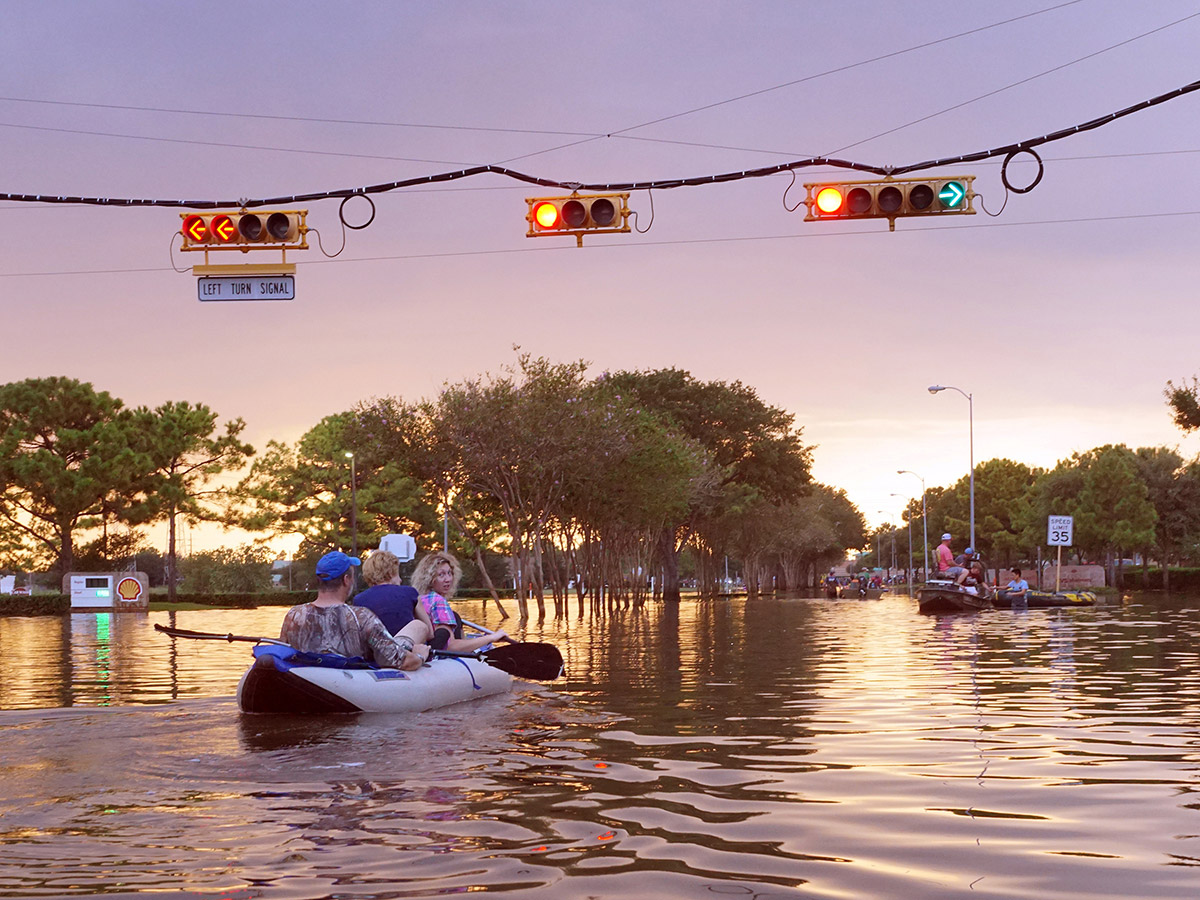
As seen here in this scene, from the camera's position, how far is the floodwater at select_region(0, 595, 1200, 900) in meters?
5.93

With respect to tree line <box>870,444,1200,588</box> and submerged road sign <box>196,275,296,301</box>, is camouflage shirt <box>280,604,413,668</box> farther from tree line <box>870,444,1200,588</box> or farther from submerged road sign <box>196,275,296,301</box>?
tree line <box>870,444,1200,588</box>

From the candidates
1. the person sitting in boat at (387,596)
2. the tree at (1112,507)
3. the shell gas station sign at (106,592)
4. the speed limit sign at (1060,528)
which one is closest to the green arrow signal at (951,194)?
the person sitting in boat at (387,596)

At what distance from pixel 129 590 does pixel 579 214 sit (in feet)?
167

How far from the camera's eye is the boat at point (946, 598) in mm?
39500

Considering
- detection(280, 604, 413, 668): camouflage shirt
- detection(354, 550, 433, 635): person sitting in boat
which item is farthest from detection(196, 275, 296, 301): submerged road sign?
detection(280, 604, 413, 668): camouflage shirt

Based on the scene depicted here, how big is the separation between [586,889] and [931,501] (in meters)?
149

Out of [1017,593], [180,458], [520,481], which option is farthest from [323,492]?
[1017,593]

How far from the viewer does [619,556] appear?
198 ft

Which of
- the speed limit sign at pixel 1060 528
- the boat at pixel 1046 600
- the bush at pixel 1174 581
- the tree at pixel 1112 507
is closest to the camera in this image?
the boat at pixel 1046 600

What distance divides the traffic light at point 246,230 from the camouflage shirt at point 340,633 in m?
6.21

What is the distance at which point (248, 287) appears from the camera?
17422 millimetres

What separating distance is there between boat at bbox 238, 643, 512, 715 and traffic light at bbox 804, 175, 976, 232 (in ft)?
27.4

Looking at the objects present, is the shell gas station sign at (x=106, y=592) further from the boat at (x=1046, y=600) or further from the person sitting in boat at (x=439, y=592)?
the person sitting in boat at (x=439, y=592)

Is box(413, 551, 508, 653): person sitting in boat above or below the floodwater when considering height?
above
